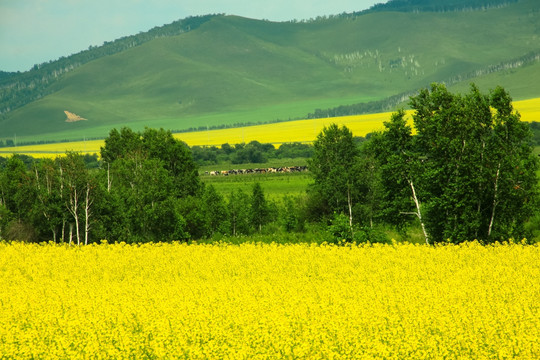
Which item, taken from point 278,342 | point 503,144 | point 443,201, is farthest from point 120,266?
point 503,144

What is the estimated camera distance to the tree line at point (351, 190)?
41.8m

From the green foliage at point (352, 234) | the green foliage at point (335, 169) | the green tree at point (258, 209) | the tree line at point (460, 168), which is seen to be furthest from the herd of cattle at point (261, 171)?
the green foliage at point (352, 234)

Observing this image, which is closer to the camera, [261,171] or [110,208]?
[110,208]

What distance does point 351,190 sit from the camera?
6353 cm

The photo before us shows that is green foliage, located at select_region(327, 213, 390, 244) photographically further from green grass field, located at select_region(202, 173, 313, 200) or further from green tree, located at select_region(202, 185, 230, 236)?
green grass field, located at select_region(202, 173, 313, 200)

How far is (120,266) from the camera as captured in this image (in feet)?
108

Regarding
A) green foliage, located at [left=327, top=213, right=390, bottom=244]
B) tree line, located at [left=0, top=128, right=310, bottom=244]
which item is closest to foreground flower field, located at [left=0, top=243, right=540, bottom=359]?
green foliage, located at [left=327, top=213, right=390, bottom=244]

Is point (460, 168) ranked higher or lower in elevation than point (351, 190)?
higher

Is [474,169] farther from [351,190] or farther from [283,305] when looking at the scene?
[283,305]

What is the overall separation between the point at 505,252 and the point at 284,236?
3303 centimetres

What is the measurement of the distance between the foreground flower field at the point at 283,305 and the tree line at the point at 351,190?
27.8ft

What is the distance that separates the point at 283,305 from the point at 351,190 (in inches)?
1637

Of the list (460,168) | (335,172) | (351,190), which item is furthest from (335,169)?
(460,168)

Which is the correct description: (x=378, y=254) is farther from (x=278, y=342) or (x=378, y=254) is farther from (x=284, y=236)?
(x=284, y=236)
